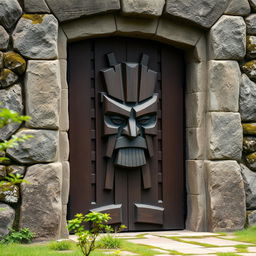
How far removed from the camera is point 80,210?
6.34 meters

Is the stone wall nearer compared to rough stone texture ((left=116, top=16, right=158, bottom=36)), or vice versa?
the stone wall

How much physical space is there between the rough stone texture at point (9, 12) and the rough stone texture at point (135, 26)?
1060mm

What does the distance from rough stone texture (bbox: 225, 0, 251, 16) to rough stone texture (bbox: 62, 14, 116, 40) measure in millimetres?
1238

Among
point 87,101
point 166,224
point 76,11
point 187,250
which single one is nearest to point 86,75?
point 87,101

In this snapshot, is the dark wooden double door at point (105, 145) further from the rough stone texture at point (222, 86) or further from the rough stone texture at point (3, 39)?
the rough stone texture at point (3, 39)

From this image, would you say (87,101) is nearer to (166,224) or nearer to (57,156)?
(57,156)

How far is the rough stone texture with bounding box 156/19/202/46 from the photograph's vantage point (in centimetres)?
648

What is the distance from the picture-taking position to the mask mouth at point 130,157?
20.9 ft

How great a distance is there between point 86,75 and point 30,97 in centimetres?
82

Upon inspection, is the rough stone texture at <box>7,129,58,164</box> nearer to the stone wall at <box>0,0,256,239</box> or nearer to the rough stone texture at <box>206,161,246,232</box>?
the stone wall at <box>0,0,256,239</box>

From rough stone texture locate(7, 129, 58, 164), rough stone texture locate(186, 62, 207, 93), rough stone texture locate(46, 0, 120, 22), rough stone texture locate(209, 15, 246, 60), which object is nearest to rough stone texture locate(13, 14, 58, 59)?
rough stone texture locate(46, 0, 120, 22)

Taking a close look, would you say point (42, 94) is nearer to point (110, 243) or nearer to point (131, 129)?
point (131, 129)

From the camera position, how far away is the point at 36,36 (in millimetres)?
5832

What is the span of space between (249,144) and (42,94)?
2.27m
